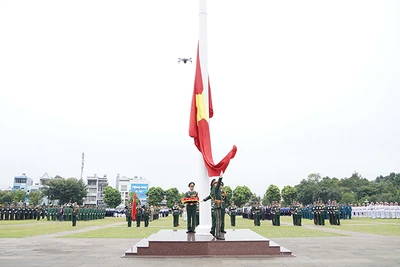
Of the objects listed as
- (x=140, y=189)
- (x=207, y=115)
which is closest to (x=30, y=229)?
(x=207, y=115)

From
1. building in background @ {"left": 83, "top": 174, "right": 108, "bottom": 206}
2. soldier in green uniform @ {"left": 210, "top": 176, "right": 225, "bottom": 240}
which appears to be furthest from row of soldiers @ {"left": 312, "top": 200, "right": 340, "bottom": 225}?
building in background @ {"left": 83, "top": 174, "right": 108, "bottom": 206}

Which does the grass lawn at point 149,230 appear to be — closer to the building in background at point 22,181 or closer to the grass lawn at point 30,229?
the grass lawn at point 30,229

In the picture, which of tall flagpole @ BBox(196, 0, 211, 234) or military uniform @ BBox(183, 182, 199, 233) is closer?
military uniform @ BBox(183, 182, 199, 233)

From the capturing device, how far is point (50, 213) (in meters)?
26.2

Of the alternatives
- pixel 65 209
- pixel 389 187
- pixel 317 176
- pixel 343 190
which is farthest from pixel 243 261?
pixel 317 176

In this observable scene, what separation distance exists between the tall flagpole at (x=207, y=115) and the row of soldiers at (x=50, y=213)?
1817cm

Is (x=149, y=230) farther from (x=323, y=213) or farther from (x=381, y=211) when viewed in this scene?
(x=381, y=211)

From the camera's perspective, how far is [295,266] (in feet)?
20.8

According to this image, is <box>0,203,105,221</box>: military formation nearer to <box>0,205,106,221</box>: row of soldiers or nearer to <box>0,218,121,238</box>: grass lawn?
<box>0,205,106,221</box>: row of soldiers

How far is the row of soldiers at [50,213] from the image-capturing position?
25078 mm

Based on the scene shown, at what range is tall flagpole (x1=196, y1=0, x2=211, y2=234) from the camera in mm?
9250

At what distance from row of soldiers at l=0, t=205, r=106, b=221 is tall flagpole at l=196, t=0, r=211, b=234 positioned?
18.2 m

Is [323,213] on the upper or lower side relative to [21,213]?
upper

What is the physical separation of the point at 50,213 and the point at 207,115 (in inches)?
852
